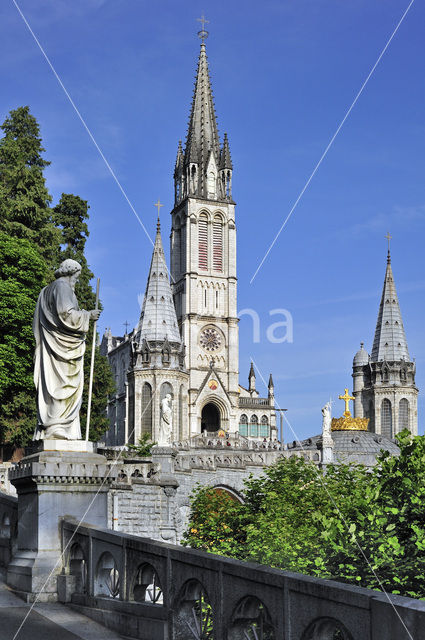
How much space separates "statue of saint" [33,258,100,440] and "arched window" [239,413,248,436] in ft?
257

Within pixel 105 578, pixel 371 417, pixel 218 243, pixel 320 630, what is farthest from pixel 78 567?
pixel 218 243

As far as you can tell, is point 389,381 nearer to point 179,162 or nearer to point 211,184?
point 211,184

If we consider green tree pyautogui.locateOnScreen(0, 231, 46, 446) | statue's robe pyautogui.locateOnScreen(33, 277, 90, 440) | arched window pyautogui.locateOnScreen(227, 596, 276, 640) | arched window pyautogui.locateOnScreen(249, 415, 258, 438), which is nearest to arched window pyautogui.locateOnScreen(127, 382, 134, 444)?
arched window pyautogui.locateOnScreen(249, 415, 258, 438)

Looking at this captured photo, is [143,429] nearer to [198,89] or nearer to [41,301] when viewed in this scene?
[198,89]

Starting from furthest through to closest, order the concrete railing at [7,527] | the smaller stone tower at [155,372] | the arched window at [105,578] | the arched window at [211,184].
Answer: the arched window at [211,184], the smaller stone tower at [155,372], the concrete railing at [7,527], the arched window at [105,578]

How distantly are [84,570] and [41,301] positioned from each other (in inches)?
122

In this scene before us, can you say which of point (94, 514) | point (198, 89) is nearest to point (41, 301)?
point (94, 514)

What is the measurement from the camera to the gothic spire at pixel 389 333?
261 feet

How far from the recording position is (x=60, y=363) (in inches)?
380

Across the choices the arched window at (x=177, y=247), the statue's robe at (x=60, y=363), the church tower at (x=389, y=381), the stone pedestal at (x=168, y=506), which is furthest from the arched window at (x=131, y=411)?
the statue's robe at (x=60, y=363)

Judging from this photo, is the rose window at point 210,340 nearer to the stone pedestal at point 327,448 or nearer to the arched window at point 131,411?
the arched window at point 131,411

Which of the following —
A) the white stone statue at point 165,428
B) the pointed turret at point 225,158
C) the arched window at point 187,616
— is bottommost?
the arched window at point 187,616

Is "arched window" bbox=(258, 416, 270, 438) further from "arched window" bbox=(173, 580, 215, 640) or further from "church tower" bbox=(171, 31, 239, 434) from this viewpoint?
"arched window" bbox=(173, 580, 215, 640)

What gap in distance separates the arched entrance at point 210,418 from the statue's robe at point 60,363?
74.8m
